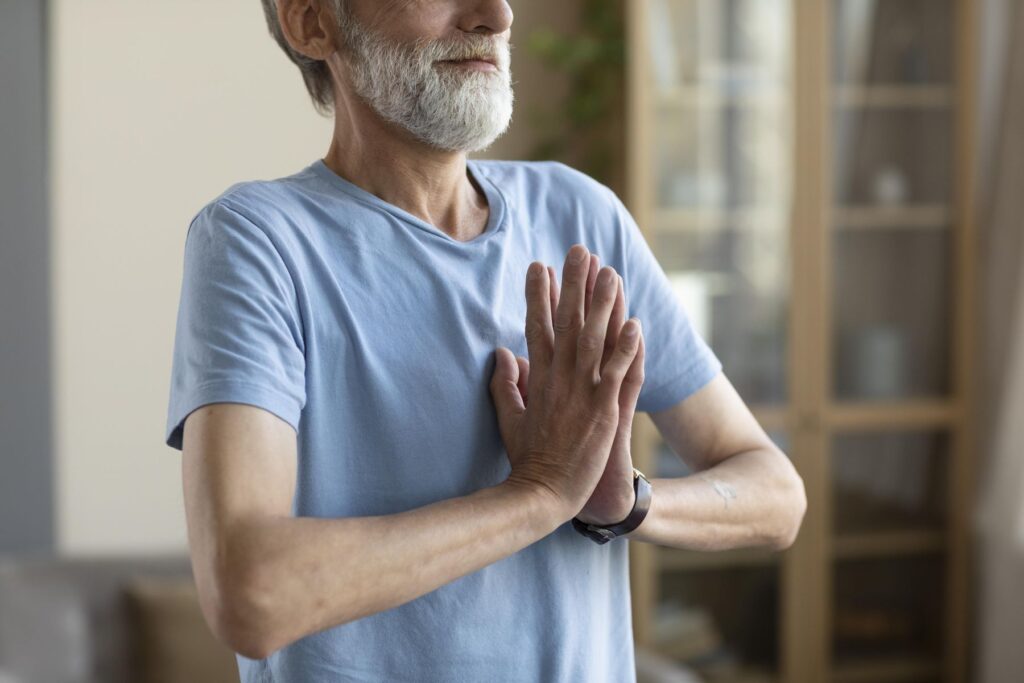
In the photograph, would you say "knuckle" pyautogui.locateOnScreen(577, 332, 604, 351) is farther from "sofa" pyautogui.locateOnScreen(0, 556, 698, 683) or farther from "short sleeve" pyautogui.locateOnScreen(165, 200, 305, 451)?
"sofa" pyautogui.locateOnScreen(0, 556, 698, 683)

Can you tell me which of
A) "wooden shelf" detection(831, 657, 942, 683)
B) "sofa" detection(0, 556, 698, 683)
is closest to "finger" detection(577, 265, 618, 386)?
"sofa" detection(0, 556, 698, 683)

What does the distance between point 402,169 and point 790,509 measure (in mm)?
533

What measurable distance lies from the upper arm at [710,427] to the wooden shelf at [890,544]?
2244 millimetres

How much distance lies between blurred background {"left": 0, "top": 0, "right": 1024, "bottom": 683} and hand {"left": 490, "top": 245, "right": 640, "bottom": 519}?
76.6 inches

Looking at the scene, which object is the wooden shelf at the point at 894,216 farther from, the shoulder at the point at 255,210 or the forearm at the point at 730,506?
the shoulder at the point at 255,210

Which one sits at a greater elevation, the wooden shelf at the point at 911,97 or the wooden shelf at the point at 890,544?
the wooden shelf at the point at 911,97

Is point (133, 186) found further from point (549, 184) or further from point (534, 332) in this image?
point (534, 332)

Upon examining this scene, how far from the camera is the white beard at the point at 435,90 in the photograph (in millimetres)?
1042

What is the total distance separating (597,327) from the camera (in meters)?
0.95

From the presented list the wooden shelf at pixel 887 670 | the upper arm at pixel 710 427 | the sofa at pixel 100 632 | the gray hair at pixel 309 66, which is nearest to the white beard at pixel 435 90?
the gray hair at pixel 309 66

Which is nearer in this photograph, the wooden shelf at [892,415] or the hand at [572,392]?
the hand at [572,392]

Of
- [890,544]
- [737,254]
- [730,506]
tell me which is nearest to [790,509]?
[730,506]

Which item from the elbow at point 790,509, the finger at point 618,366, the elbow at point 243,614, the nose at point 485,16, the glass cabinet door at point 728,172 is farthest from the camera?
the glass cabinet door at point 728,172

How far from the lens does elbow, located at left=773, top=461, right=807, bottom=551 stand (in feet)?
3.82
